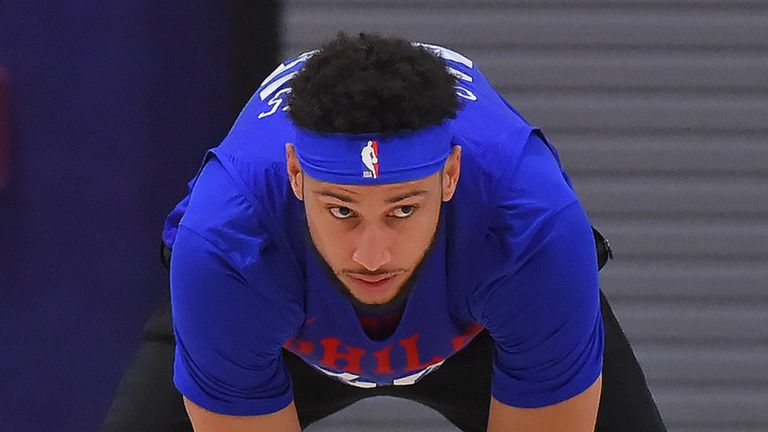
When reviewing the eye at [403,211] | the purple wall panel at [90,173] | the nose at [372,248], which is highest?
the eye at [403,211]

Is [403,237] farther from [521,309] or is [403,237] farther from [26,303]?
[26,303]

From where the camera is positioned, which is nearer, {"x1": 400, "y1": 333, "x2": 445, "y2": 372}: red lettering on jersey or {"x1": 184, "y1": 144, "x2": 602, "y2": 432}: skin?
{"x1": 184, "y1": 144, "x2": 602, "y2": 432}: skin

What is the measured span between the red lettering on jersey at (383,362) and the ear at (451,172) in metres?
0.33

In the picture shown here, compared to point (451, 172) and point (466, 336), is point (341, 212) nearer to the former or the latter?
point (451, 172)

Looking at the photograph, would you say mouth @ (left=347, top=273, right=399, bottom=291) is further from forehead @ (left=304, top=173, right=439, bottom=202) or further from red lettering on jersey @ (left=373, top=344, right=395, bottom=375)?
red lettering on jersey @ (left=373, top=344, right=395, bottom=375)

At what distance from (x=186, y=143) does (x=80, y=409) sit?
74 cm

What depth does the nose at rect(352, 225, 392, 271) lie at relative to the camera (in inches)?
71.2

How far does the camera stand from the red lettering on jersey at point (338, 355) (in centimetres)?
214

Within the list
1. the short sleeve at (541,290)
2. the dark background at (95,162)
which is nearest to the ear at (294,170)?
the short sleeve at (541,290)

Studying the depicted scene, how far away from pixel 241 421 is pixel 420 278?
0.39 meters

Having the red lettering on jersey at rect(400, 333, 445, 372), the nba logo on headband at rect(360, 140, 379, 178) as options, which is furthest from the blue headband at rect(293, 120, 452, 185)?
the red lettering on jersey at rect(400, 333, 445, 372)

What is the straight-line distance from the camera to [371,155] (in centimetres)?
176

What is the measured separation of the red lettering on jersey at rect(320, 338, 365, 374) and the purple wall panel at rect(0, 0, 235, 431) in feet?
4.53

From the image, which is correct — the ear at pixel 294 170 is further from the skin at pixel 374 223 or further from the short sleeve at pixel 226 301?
the short sleeve at pixel 226 301
